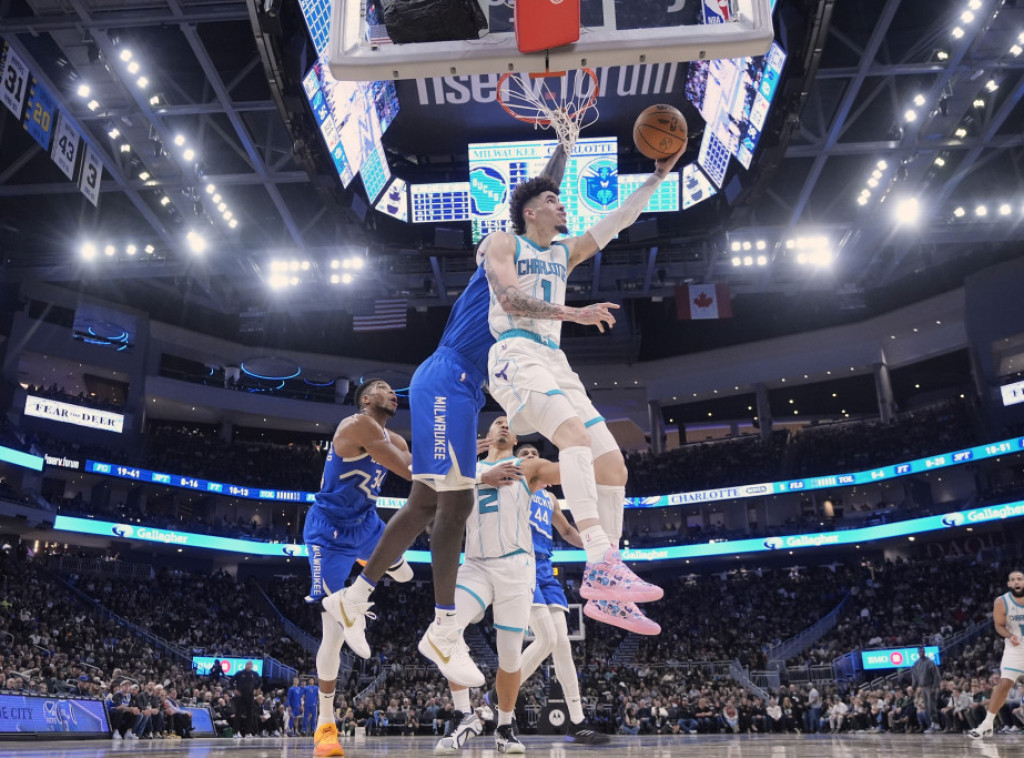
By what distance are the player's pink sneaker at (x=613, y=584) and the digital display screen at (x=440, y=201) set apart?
55.5 ft

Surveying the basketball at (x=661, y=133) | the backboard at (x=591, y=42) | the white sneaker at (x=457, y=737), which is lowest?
the white sneaker at (x=457, y=737)

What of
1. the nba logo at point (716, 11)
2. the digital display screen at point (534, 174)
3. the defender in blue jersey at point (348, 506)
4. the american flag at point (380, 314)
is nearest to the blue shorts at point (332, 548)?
the defender in blue jersey at point (348, 506)

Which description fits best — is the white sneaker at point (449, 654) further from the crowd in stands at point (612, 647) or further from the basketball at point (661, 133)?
the crowd in stands at point (612, 647)

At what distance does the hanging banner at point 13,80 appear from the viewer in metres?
14.5

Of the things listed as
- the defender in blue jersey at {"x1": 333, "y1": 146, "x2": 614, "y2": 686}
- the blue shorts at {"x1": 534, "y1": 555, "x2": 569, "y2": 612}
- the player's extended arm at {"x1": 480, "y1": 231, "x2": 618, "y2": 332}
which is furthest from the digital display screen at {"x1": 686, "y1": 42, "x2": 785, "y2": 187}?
the player's extended arm at {"x1": 480, "y1": 231, "x2": 618, "y2": 332}

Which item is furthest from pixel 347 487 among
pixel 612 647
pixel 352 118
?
pixel 612 647

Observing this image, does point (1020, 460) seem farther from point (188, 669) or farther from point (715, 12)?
point (715, 12)

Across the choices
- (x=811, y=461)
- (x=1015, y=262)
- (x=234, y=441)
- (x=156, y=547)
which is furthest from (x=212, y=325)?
Answer: (x=1015, y=262)

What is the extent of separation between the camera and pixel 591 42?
462 cm

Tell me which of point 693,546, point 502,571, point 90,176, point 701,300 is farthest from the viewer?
point 693,546

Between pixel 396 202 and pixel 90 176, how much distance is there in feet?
21.5

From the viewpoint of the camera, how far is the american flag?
75.3 ft

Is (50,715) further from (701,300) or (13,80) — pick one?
(701,300)

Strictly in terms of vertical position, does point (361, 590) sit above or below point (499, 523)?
below
